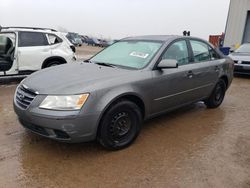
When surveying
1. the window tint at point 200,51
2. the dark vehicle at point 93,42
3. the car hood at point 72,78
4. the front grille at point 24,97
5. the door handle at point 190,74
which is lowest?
the dark vehicle at point 93,42

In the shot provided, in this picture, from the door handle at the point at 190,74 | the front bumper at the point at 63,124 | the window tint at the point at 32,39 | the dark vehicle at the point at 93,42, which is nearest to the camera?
the front bumper at the point at 63,124

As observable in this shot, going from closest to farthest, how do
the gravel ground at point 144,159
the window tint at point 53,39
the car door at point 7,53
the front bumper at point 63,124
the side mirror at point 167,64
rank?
the gravel ground at point 144,159 < the front bumper at point 63,124 < the side mirror at point 167,64 < the car door at point 7,53 < the window tint at point 53,39

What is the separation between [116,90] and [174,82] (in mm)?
1273

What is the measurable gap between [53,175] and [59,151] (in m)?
0.60

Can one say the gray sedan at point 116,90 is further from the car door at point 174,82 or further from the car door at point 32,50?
the car door at point 32,50

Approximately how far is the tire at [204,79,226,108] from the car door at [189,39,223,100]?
0.24 m

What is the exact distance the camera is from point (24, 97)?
11.8 feet

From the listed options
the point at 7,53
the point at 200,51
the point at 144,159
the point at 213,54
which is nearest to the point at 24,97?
the point at 144,159

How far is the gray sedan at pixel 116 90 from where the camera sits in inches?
129

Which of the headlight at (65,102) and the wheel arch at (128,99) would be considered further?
the wheel arch at (128,99)

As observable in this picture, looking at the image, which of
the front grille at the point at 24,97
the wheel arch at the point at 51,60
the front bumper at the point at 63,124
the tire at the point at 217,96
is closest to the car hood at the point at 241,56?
the tire at the point at 217,96

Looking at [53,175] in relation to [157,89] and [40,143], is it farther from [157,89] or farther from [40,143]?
[157,89]

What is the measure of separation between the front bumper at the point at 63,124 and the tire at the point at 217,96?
3.25 metres

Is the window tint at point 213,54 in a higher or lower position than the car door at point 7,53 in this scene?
higher
